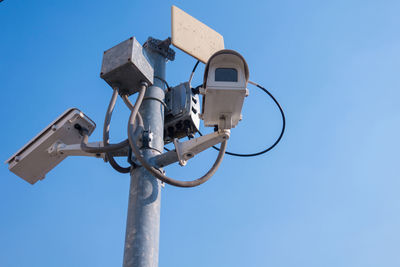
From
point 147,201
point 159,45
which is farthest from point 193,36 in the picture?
point 147,201

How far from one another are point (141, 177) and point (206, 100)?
658 millimetres

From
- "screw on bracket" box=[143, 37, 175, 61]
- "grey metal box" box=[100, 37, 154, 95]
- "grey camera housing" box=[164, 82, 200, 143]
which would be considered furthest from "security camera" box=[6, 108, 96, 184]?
"screw on bracket" box=[143, 37, 175, 61]

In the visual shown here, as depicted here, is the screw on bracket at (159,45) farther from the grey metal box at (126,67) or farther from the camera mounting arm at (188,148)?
the camera mounting arm at (188,148)

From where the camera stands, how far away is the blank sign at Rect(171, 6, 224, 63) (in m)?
3.64

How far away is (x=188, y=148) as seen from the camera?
2.97 metres

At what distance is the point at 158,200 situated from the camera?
111 inches

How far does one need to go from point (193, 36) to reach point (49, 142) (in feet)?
4.80

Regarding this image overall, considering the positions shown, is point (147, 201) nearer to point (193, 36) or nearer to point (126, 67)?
point (126, 67)

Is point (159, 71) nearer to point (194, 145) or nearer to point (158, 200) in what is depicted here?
point (194, 145)

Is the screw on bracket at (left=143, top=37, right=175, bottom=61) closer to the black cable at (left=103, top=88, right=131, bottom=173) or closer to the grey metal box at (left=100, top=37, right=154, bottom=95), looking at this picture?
the grey metal box at (left=100, top=37, right=154, bottom=95)

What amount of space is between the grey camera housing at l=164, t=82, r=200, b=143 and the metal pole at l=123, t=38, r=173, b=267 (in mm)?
255

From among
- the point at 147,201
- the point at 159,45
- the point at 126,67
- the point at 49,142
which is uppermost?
the point at 159,45

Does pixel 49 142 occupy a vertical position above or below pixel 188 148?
above

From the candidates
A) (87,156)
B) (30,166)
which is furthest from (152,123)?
(30,166)
